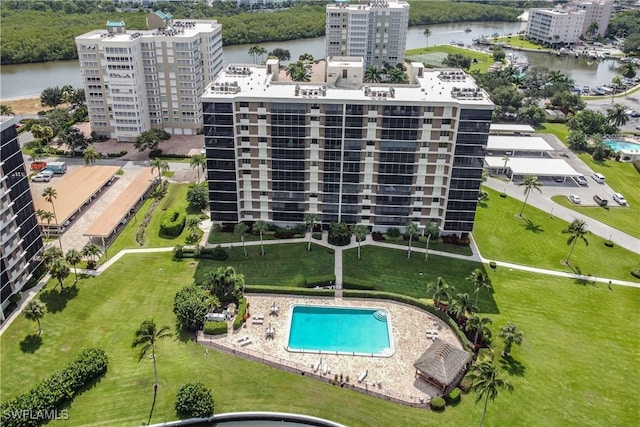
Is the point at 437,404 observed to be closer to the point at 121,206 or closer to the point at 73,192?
the point at 121,206

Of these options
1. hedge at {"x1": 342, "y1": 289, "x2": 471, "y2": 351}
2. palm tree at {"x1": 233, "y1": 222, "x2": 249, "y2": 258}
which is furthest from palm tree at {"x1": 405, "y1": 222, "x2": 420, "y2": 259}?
palm tree at {"x1": 233, "y1": 222, "x2": 249, "y2": 258}

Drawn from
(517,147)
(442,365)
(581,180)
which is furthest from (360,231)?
(517,147)

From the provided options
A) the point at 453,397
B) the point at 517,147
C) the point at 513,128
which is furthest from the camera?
the point at 513,128

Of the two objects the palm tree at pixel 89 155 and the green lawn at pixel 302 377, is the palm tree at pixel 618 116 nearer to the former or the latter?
the green lawn at pixel 302 377

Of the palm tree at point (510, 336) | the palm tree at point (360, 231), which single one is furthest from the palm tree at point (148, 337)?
the palm tree at point (510, 336)

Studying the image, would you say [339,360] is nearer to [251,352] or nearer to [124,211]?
[251,352]
